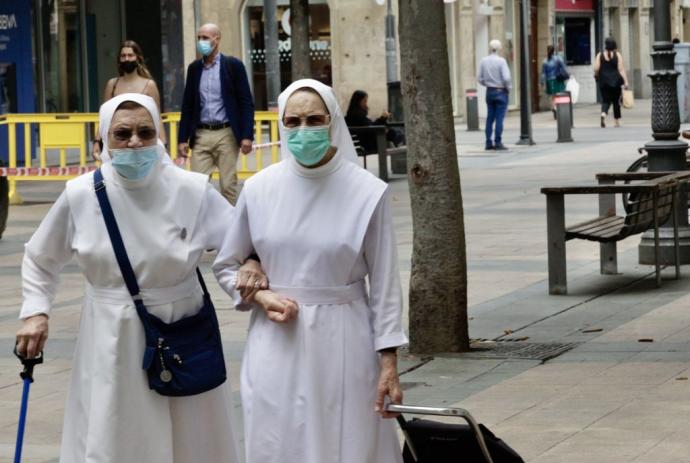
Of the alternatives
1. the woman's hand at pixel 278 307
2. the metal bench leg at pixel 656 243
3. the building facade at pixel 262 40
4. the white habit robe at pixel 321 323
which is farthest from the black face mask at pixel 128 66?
the building facade at pixel 262 40

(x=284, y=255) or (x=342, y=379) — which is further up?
(x=284, y=255)

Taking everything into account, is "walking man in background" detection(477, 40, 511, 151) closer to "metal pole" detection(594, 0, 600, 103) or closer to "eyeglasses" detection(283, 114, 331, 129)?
"eyeglasses" detection(283, 114, 331, 129)

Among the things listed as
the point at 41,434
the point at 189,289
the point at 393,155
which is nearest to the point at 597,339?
the point at 41,434

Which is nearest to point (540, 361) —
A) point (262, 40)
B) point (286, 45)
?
point (286, 45)

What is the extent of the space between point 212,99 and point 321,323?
10112 mm

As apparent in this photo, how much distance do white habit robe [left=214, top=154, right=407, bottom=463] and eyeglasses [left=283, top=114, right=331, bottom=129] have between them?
11 cm

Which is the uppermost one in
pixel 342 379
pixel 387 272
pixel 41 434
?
pixel 387 272

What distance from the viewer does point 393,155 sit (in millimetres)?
24000

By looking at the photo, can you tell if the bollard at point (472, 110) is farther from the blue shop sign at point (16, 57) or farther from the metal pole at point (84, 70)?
the blue shop sign at point (16, 57)

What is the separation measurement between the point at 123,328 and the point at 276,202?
65 centimetres

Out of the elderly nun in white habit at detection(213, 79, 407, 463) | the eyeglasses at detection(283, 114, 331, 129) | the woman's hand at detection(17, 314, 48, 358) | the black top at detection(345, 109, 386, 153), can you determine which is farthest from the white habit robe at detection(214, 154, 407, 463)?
the black top at detection(345, 109, 386, 153)

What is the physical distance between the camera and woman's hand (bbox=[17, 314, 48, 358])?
5234 millimetres

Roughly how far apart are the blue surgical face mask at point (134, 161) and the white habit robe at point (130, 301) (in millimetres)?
36

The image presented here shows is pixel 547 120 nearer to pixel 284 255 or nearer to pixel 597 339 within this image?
pixel 597 339
